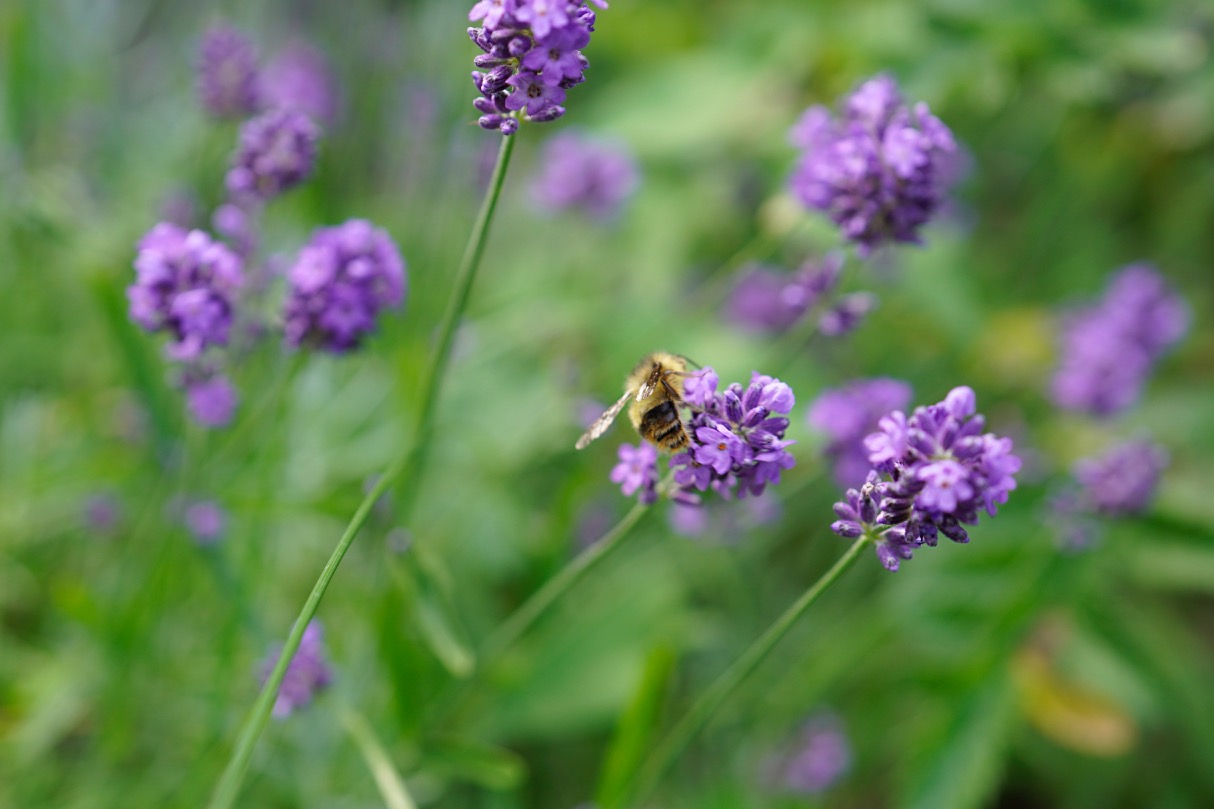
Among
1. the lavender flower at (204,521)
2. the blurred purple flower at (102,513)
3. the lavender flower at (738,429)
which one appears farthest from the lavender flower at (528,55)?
the blurred purple flower at (102,513)

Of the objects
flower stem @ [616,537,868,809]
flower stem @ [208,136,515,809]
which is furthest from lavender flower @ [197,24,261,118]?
flower stem @ [616,537,868,809]

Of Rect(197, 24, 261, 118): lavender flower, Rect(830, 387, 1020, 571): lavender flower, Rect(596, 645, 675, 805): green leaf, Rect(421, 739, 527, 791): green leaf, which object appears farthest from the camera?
Rect(197, 24, 261, 118): lavender flower

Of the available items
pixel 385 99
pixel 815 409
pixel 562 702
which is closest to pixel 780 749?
pixel 562 702

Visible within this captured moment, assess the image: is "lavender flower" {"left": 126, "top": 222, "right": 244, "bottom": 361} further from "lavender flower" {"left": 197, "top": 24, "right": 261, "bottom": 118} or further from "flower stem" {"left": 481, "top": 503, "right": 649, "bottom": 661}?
"lavender flower" {"left": 197, "top": 24, "right": 261, "bottom": 118}

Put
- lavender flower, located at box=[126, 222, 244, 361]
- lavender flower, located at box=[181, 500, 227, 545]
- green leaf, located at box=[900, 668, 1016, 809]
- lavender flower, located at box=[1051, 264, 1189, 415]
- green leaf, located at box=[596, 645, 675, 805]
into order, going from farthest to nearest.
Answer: lavender flower, located at box=[1051, 264, 1189, 415] → green leaf, located at box=[900, 668, 1016, 809] → lavender flower, located at box=[181, 500, 227, 545] → green leaf, located at box=[596, 645, 675, 805] → lavender flower, located at box=[126, 222, 244, 361]

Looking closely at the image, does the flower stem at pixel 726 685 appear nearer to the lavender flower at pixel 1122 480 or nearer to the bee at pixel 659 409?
the bee at pixel 659 409

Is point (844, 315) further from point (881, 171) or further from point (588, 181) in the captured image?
point (588, 181)

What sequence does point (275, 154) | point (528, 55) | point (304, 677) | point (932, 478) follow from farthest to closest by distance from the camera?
point (275, 154), point (304, 677), point (528, 55), point (932, 478)

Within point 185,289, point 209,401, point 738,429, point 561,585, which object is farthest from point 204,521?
point 738,429
